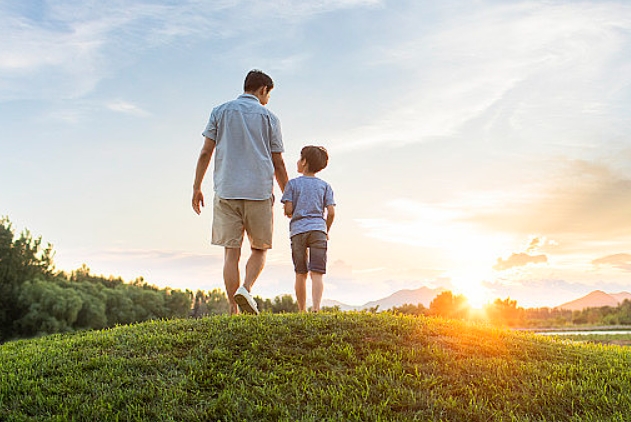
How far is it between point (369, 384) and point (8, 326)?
35234 millimetres

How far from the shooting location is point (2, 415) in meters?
4.42

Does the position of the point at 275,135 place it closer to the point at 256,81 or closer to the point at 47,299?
the point at 256,81

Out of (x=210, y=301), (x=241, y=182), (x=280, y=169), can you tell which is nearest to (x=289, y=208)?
(x=280, y=169)

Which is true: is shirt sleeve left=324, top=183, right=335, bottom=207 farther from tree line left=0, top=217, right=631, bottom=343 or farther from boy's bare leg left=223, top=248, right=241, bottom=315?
tree line left=0, top=217, right=631, bottom=343

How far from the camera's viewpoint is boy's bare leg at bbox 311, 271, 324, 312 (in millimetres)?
7203

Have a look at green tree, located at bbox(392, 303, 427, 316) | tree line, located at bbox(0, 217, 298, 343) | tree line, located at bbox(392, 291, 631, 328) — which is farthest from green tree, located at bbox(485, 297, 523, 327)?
tree line, located at bbox(0, 217, 298, 343)

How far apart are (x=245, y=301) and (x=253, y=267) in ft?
1.42

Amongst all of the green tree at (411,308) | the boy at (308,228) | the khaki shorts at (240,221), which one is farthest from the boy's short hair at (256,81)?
the green tree at (411,308)

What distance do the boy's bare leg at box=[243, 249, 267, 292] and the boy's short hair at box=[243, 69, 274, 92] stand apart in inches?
78.9

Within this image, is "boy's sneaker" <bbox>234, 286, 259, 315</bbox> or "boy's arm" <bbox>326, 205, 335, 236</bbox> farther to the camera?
"boy's arm" <bbox>326, 205, 335, 236</bbox>

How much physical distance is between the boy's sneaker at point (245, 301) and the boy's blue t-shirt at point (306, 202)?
1.12 meters

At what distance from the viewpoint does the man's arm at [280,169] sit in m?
6.89

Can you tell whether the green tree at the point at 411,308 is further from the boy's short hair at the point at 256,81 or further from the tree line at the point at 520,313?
the boy's short hair at the point at 256,81

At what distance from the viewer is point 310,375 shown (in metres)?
4.83
